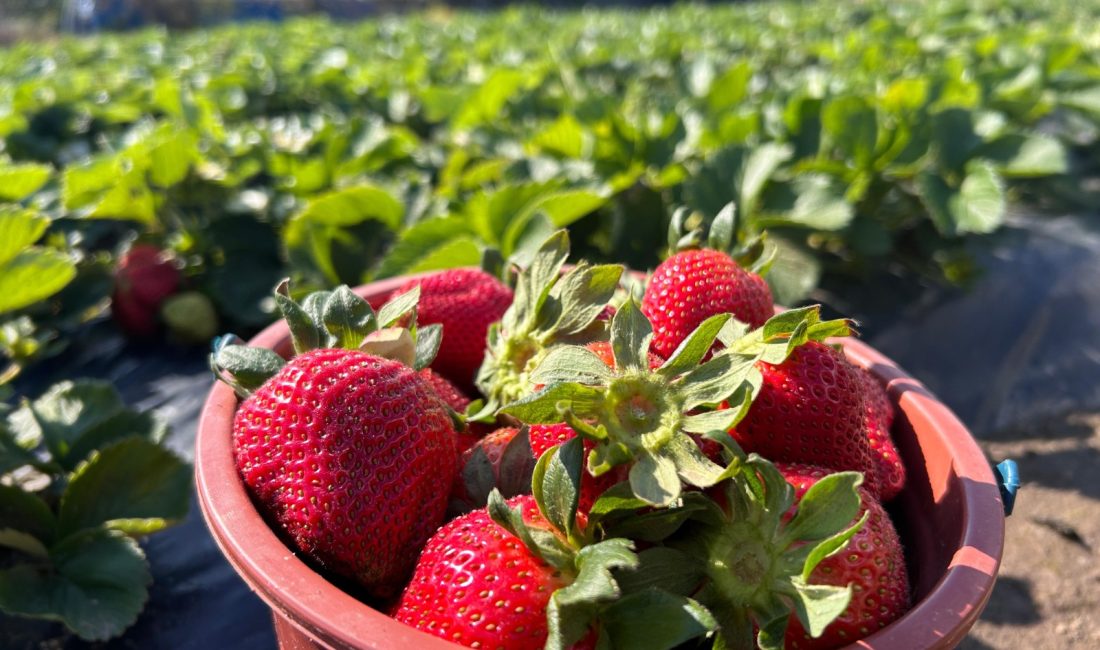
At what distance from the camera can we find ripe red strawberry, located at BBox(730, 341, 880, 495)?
86cm

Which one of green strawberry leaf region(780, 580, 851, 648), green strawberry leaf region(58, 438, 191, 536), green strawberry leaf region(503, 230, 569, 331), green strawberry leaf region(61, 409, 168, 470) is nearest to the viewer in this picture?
green strawberry leaf region(780, 580, 851, 648)

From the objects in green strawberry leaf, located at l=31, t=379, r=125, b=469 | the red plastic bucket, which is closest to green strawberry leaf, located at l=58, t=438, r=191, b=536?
green strawberry leaf, located at l=31, t=379, r=125, b=469

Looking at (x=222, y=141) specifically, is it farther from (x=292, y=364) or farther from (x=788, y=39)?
(x=788, y=39)

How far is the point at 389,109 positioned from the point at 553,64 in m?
1.08

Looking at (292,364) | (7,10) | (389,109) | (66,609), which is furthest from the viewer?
(7,10)

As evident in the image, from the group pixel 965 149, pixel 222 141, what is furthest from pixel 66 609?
pixel 965 149

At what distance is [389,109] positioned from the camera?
323 centimetres

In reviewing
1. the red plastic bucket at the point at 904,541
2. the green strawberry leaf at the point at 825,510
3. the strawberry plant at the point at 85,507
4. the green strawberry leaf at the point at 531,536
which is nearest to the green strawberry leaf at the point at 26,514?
the strawberry plant at the point at 85,507

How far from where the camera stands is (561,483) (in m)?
0.73

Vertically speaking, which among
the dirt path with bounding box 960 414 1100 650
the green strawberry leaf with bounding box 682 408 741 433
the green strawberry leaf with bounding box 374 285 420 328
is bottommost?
the dirt path with bounding box 960 414 1100 650

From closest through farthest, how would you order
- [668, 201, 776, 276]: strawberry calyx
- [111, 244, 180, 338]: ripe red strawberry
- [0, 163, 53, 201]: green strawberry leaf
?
1. [668, 201, 776, 276]: strawberry calyx
2. [0, 163, 53, 201]: green strawberry leaf
3. [111, 244, 180, 338]: ripe red strawberry

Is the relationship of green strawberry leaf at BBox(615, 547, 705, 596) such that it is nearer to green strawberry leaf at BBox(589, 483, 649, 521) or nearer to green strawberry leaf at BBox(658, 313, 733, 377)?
green strawberry leaf at BBox(589, 483, 649, 521)

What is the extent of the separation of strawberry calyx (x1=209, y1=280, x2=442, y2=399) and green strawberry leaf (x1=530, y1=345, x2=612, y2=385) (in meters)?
0.22

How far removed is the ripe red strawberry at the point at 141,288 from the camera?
2.33 metres
